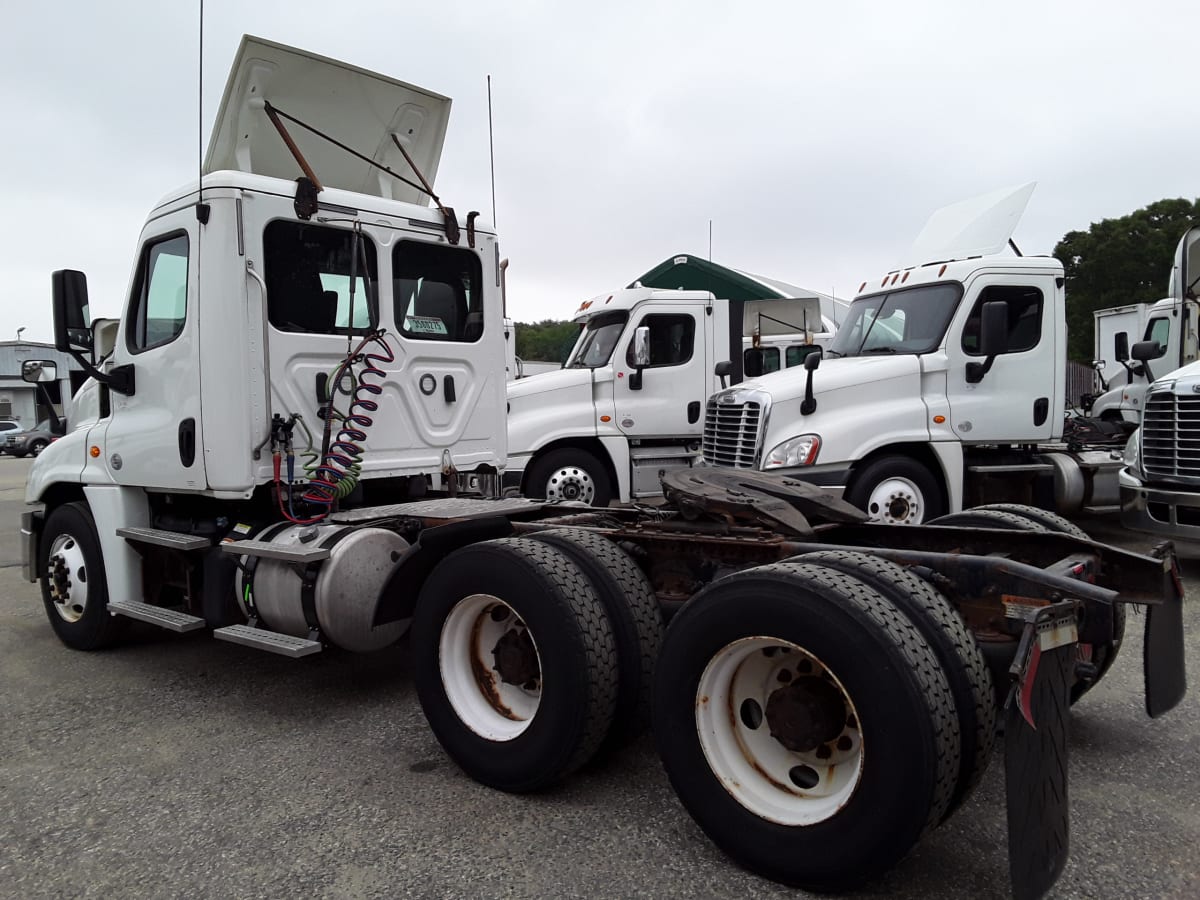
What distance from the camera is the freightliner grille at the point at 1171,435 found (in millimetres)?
6887

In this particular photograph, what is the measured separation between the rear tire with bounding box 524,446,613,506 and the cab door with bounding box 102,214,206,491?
15.6ft

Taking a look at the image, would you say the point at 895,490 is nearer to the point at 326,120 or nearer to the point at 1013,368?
the point at 1013,368

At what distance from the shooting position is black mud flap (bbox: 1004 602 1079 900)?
241 cm

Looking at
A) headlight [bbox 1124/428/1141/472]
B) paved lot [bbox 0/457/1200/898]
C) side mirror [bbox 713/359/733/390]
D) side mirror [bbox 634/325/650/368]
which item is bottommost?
paved lot [bbox 0/457/1200/898]

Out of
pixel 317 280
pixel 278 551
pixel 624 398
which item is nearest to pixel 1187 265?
pixel 624 398

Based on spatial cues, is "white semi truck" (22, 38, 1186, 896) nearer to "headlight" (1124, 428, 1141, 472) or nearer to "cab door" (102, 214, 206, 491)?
"cab door" (102, 214, 206, 491)

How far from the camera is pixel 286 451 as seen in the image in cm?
477

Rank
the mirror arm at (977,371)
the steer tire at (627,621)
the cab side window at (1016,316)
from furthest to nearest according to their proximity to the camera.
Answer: the cab side window at (1016,316)
the mirror arm at (977,371)
the steer tire at (627,621)

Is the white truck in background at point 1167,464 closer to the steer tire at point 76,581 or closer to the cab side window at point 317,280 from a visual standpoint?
the cab side window at point 317,280

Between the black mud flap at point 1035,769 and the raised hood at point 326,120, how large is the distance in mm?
4748

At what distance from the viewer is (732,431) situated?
26.3 ft

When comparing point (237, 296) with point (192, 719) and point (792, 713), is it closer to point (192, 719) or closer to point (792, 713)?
point (192, 719)

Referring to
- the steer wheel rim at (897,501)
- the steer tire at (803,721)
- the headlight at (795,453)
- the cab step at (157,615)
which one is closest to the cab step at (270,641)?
the cab step at (157,615)

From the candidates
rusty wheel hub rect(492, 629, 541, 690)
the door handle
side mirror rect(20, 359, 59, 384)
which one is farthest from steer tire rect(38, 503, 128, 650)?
rusty wheel hub rect(492, 629, 541, 690)
